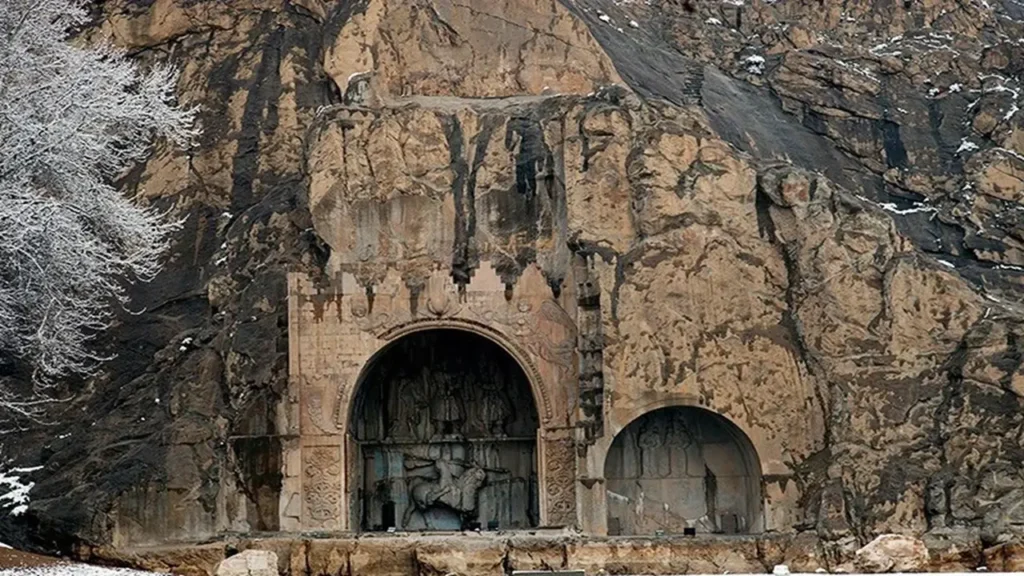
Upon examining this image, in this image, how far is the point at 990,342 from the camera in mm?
38188

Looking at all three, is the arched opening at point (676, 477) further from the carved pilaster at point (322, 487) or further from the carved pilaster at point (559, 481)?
the carved pilaster at point (322, 487)

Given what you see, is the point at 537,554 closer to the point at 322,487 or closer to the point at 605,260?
the point at 322,487

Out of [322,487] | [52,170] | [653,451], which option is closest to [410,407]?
[322,487]

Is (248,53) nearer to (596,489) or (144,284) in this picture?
(144,284)

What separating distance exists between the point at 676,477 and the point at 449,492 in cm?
579

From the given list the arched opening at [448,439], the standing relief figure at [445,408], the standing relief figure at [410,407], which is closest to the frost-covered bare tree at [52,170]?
the arched opening at [448,439]

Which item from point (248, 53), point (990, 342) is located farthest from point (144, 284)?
point (990, 342)

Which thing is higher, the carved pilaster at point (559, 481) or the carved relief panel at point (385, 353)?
the carved relief panel at point (385, 353)

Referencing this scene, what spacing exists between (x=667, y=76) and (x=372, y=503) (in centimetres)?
1533

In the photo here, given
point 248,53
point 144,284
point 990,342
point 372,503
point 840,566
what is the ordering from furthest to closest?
point 248,53 < point 144,284 < point 372,503 < point 990,342 < point 840,566

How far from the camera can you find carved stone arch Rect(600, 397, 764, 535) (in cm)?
4012

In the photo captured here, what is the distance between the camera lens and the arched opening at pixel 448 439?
41844 millimetres

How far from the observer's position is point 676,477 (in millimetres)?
40594

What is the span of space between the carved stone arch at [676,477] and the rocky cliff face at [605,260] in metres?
2.07
